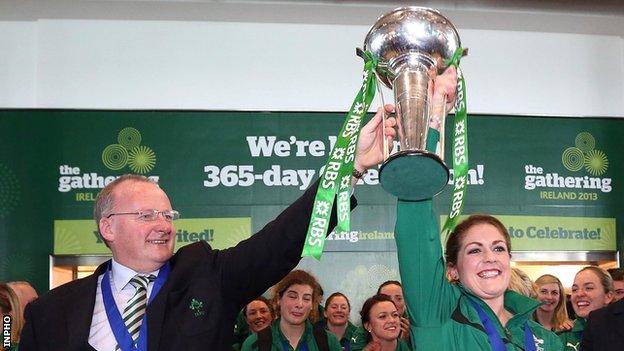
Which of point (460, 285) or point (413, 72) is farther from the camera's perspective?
point (460, 285)

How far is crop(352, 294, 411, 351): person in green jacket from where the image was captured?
590cm

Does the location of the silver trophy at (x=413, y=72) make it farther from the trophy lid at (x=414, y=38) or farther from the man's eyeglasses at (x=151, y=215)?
the man's eyeglasses at (x=151, y=215)

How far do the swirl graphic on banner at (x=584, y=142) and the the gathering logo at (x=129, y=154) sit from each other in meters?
3.91

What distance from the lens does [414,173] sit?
1797mm

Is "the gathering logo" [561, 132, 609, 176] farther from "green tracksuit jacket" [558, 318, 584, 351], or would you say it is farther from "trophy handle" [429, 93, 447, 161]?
"trophy handle" [429, 93, 447, 161]

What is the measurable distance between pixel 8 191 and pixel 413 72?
247 inches

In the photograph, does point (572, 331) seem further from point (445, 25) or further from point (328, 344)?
point (445, 25)

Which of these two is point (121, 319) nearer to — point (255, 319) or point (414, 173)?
point (414, 173)

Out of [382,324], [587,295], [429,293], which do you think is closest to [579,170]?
[587,295]

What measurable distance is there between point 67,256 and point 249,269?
17.5 feet

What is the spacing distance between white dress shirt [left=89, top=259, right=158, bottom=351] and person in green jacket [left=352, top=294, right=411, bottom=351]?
329 centimetres

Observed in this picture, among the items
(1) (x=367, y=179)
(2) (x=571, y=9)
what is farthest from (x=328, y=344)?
(2) (x=571, y=9)

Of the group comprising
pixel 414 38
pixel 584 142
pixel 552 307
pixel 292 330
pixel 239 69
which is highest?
pixel 239 69

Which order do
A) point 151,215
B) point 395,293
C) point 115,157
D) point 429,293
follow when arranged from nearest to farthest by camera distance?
point 429,293 < point 151,215 < point 395,293 < point 115,157
